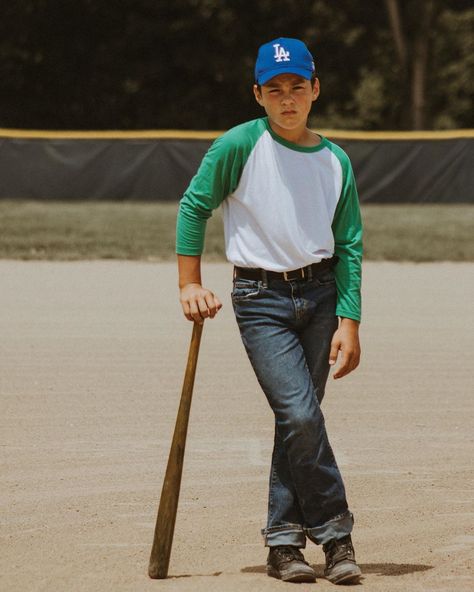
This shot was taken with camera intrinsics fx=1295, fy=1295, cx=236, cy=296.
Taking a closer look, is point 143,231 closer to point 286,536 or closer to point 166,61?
point 286,536

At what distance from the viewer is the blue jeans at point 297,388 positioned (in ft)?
13.0

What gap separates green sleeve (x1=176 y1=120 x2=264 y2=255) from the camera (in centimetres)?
396

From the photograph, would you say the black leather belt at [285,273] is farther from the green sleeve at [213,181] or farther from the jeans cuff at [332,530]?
the jeans cuff at [332,530]

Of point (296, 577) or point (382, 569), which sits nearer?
point (296, 577)

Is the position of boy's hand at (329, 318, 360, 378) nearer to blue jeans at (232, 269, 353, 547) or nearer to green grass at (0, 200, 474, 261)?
blue jeans at (232, 269, 353, 547)

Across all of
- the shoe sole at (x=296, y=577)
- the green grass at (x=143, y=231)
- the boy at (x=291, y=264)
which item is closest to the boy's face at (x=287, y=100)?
the boy at (x=291, y=264)

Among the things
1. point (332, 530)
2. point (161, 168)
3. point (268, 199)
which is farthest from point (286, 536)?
point (161, 168)

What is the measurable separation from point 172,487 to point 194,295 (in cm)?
65

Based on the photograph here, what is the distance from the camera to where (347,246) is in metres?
4.12

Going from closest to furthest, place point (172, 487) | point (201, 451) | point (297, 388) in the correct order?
point (297, 388) → point (172, 487) → point (201, 451)

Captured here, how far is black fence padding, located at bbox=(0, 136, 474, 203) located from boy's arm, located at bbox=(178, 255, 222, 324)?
1964cm

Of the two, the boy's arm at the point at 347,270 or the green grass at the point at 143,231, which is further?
the green grass at the point at 143,231

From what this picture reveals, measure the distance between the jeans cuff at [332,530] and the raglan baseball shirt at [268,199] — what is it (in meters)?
0.65

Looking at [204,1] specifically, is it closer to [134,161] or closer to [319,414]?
[134,161]
